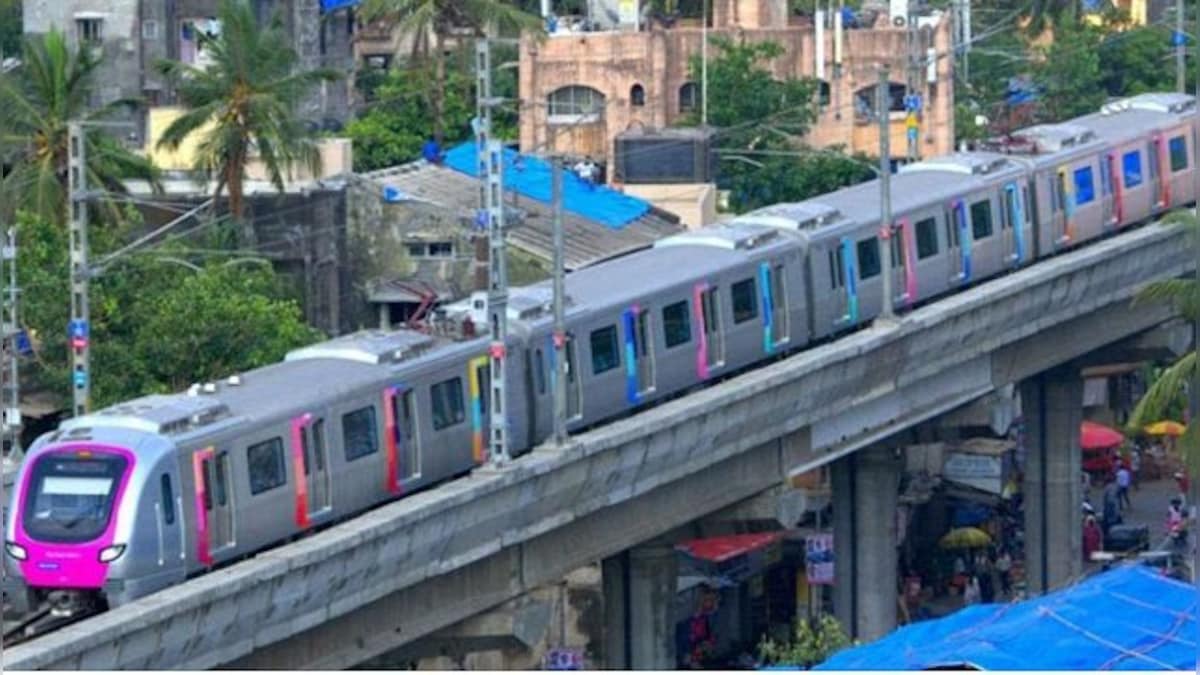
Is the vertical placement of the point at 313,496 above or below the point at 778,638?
above

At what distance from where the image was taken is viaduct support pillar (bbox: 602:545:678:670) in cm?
4097

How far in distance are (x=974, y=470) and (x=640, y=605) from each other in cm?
1508

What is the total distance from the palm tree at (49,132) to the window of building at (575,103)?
21.6 meters

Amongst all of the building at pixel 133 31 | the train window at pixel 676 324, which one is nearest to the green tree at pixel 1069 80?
the building at pixel 133 31

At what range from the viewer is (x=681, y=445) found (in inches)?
1518

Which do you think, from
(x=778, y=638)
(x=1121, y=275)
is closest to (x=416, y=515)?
(x=778, y=638)

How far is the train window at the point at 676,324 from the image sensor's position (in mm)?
40031

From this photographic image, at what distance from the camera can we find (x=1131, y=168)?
175 ft

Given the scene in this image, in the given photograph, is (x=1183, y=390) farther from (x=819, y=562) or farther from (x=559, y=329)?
(x=819, y=562)

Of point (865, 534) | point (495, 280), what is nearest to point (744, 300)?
point (865, 534)

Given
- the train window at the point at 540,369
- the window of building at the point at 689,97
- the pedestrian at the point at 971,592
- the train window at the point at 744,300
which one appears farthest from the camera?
the window of building at the point at 689,97

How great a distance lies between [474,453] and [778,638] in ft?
40.9

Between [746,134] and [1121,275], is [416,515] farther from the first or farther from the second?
[746,134]

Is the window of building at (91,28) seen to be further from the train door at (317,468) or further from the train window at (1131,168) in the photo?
the train door at (317,468)
